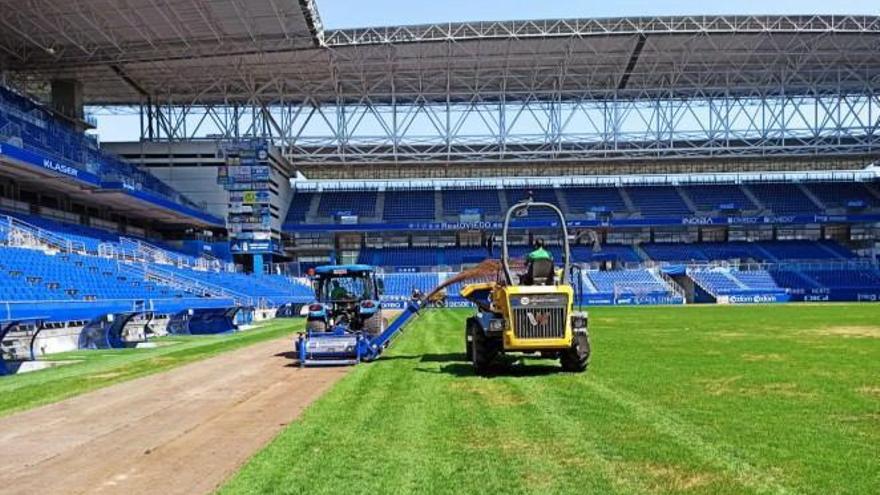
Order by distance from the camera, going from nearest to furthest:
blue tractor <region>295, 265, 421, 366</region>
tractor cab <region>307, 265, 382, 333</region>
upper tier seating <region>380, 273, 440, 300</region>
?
blue tractor <region>295, 265, 421, 366</region> → tractor cab <region>307, 265, 382, 333</region> → upper tier seating <region>380, 273, 440, 300</region>

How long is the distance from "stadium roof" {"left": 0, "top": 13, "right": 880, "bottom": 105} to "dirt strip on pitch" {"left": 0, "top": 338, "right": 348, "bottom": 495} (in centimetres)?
3053

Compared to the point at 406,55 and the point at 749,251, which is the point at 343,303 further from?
the point at 749,251

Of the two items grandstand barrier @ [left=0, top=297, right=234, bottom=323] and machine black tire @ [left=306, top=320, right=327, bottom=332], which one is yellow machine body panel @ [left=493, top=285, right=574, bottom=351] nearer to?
machine black tire @ [left=306, top=320, right=327, bottom=332]

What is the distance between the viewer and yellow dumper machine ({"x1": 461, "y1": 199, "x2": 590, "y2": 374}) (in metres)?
11.3

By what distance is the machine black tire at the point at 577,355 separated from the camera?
38.9 feet

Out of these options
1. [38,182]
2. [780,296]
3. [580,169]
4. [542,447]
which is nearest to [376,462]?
[542,447]

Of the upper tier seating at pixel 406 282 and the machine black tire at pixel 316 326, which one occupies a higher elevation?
the upper tier seating at pixel 406 282

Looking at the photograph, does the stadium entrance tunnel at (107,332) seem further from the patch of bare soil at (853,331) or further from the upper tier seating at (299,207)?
the upper tier seating at (299,207)

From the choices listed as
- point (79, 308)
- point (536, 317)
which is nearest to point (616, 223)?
point (79, 308)

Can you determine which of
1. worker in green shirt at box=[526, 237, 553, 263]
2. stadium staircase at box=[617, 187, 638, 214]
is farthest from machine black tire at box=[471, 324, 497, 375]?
stadium staircase at box=[617, 187, 638, 214]

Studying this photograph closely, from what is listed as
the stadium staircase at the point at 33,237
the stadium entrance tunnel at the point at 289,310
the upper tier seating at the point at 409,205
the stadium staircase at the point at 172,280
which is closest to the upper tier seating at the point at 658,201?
the upper tier seating at the point at 409,205

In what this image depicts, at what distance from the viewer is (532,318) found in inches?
447

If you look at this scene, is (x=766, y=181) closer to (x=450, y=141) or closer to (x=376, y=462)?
(x=450, y=141)

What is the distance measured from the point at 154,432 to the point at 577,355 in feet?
21.0
